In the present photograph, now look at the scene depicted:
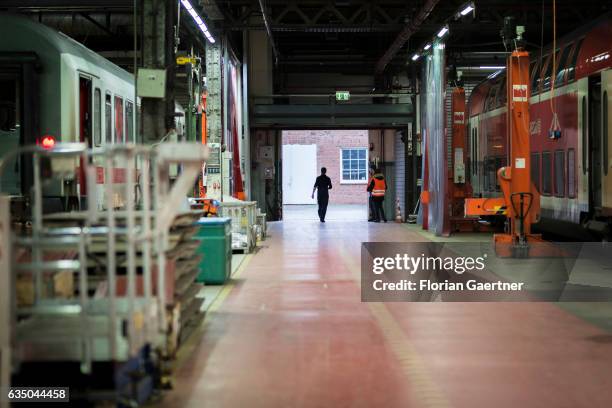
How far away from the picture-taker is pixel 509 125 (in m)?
13.8

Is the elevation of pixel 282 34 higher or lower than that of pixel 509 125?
higher

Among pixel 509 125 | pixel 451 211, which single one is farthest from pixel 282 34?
pixel 509 125

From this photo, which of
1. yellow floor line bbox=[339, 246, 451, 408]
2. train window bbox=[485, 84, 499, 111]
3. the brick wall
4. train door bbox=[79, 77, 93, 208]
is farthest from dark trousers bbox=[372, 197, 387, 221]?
the brick wall

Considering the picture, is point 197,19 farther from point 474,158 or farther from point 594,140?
point 474,158

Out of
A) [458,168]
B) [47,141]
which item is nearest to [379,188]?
[458,168]

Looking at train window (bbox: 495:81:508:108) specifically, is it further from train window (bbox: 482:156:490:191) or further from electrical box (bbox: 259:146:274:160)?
electrical box (bbox: 259:146:274:160)

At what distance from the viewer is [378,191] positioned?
25.8 m

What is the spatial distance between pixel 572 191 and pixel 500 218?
606 centimetres

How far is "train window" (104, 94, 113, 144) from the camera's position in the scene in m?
12.6

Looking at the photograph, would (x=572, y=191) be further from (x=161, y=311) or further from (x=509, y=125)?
(x=161, y=311)

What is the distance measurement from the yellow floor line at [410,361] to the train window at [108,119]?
211 inches

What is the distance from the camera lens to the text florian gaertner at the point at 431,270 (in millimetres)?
11341

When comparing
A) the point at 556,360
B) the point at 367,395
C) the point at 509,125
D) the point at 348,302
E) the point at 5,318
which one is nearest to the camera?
the point at 5,318

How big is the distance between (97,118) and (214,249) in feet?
9.26
